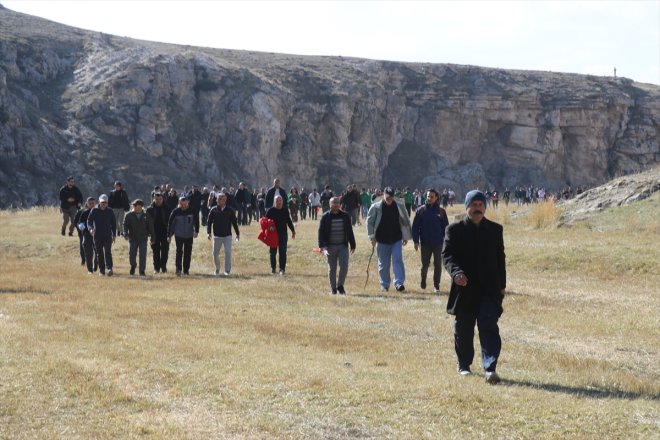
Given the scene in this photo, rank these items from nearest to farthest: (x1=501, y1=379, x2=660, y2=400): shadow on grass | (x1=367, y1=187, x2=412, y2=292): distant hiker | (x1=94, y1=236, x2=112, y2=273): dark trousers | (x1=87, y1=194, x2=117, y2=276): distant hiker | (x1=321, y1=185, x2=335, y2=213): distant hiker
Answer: (x1=501, y1=379, x2=660, y2=400): shadow on grass, (x1=367, y1=187, x2=412, y2=292): distant hiker, (x1=87, y1=194, x2=117, y2=276): distant hiker, (x1=94, y1=236, x2=112, y2=273): dark trousers, (x1=321, y1=185, x2=335, y2=213): distant hiker

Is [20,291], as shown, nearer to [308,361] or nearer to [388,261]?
[388,261]

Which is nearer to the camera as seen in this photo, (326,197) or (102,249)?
(102,249)

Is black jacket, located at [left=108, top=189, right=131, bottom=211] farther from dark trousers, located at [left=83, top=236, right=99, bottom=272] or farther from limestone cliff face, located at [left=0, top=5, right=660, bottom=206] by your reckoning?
limestone cliff face, located at [left=0, top=5, right=660, bottom=206]

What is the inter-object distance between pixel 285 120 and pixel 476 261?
212 ft

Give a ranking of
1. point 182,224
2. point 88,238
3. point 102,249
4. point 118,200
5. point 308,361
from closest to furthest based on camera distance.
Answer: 1. point 308,361
2. point 182,224
3. point 102,249
4. point 88,238
5. point 118,200

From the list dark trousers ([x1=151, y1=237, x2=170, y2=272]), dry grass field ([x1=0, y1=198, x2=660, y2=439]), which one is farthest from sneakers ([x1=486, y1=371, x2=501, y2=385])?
dark trousers ([x1=151, y1=237, x2=170, y2=272])

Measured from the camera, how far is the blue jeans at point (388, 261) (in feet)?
55.0

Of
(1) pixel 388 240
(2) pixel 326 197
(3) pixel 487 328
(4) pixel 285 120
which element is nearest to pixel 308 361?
(3) pixel 487 328

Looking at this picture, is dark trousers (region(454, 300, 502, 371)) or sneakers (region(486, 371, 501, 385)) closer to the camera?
sneakers (region(486, 371, 501, 385))

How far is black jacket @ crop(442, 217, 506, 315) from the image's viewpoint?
335 inches

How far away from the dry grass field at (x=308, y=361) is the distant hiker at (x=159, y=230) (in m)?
1.79

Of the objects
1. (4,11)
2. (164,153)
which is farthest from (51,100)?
(4,11)

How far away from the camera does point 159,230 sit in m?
21.0

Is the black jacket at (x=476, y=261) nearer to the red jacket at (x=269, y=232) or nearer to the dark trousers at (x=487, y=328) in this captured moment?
the dark trousers at (x=487, y=328)
